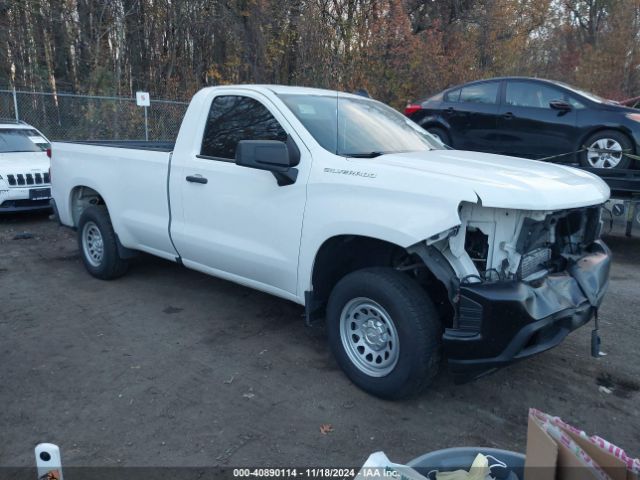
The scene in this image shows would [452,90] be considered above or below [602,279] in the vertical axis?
above

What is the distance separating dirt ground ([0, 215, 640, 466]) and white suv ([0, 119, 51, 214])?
3886mm

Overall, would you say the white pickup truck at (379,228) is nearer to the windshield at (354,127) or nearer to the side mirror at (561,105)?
the windshield at (354,127)

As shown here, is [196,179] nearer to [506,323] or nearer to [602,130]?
[506,323]

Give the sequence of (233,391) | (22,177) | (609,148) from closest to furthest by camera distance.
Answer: (233,391)
(609,148)
(22,177)

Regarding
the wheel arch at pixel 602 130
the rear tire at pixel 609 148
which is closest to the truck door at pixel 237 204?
the rear tire at pixel 609 148

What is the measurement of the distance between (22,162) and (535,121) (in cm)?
802

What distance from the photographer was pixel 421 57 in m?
17.9

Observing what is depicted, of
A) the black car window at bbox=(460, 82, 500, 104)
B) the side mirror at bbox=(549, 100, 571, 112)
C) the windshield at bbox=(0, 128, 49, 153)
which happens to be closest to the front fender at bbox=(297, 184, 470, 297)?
the side mirror at bbox=(549, 100, 571, 112)

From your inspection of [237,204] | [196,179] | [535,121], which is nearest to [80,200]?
[196,179]

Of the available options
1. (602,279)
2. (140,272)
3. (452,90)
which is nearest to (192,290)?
(140,272)

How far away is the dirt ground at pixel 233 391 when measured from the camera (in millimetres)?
3297

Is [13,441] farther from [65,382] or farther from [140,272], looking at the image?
[140,272]

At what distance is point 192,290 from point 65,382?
214cm

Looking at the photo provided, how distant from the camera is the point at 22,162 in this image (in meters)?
9.41
